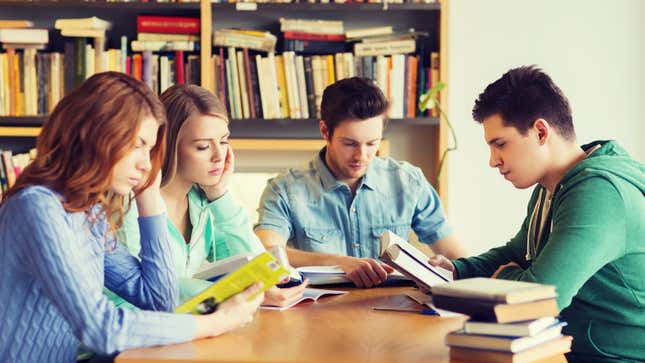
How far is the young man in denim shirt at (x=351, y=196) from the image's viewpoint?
2650 millimetres

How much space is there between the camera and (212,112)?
222 cm

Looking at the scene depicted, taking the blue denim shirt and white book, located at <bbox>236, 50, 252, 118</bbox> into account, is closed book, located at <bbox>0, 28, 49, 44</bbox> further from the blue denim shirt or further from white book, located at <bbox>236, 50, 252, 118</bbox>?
the blue denim shirt

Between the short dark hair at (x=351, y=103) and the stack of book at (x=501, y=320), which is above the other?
the short dark hair at (x=351, y=103)

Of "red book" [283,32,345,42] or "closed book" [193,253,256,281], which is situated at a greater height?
"red book" [283,32,345,42]

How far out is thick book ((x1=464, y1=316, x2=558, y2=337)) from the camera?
1377mm

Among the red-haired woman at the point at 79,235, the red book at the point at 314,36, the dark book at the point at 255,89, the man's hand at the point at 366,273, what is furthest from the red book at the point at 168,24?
the red-haired woman at the point at 79,235

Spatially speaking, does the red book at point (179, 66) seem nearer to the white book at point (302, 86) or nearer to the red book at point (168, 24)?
the red book at point (168, 24)

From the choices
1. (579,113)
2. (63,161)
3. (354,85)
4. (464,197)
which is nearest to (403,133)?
(464,197)

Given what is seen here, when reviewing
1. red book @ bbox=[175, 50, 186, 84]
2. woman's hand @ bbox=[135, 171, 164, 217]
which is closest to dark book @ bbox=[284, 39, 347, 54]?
red book @ bbox=[175, 50, 186, 84]

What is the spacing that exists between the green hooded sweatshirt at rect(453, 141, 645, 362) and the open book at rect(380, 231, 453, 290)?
0.16 metres

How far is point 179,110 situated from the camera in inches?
86.8

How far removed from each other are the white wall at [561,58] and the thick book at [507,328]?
2565mm

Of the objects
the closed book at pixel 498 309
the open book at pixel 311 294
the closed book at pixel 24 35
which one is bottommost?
the open book at pixel 311 294

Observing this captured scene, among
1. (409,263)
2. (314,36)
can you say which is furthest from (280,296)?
(314,36)
